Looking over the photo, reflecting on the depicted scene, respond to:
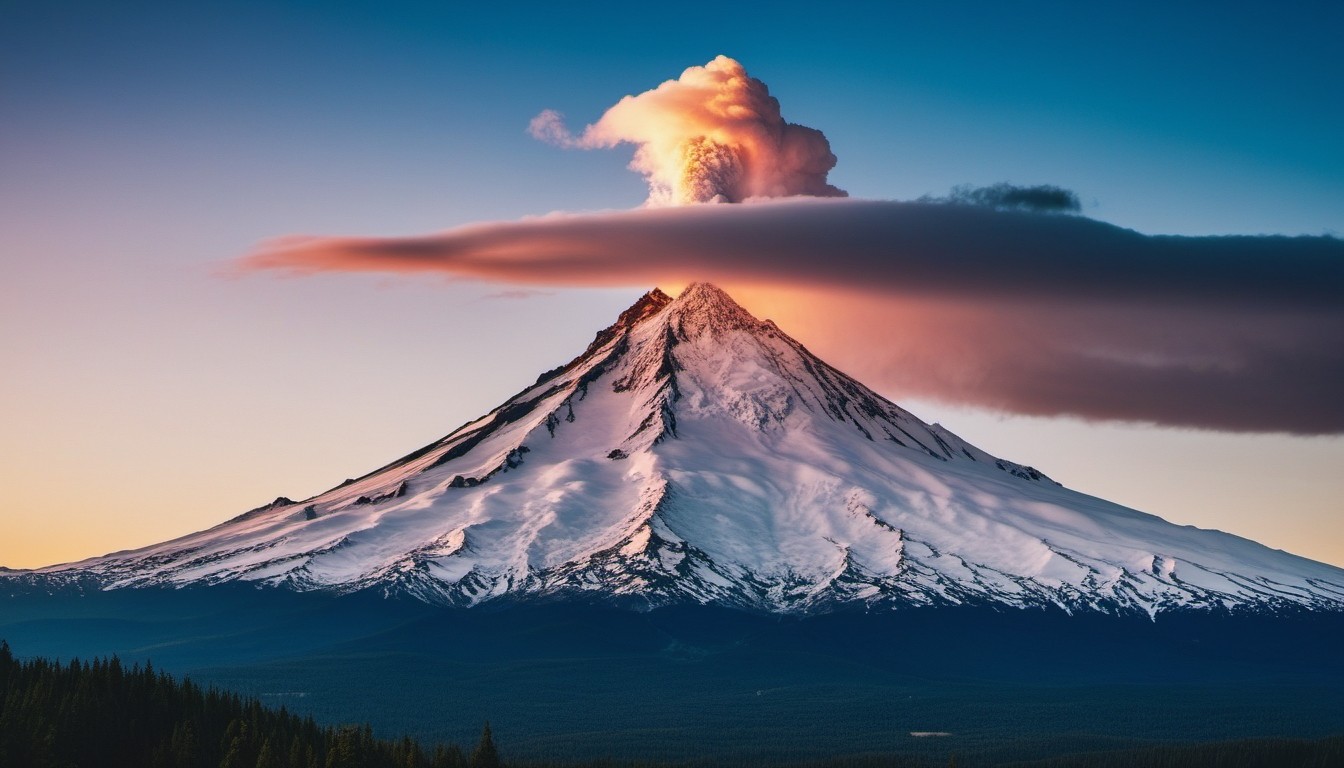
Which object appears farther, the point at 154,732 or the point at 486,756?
the point at 154,732

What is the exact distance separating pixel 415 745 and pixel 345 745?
9539 millimetres

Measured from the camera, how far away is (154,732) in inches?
5709

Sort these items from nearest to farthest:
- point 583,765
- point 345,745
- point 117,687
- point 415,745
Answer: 1. point 345,745
2. point 415,745
3. point 117,687
4. point 583,765

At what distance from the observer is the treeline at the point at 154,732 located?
426 feet

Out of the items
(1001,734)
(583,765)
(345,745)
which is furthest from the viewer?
(1001,734)

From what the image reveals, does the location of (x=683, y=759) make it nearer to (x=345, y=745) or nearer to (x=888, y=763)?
(x=888, y=763)

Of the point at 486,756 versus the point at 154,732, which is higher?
the point at 154,732

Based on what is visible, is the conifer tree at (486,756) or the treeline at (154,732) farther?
the conifer tree at (486,756)

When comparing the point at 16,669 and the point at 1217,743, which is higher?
the point at 16,669

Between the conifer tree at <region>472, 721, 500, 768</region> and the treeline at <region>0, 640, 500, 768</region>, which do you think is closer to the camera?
the treeline at <region>0, 640, 500, 768</region>

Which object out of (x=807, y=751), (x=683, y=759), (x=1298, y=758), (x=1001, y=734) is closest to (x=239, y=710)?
(x=683, y=759)

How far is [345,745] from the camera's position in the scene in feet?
424

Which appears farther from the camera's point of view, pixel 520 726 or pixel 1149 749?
pixel 520 726

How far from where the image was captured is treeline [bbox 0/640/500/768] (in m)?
130
